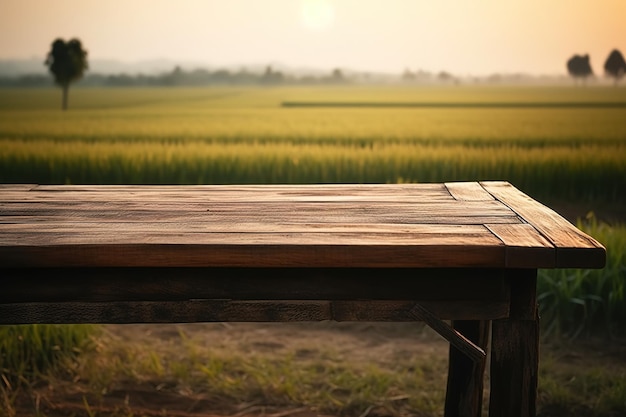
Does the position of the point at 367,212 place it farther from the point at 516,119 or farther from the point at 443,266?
the point at 516,119

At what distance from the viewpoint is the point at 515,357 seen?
1.40 meters

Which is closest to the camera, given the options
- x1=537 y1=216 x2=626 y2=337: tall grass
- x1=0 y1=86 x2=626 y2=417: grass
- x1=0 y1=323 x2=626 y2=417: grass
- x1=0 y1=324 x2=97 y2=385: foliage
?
x1=0 y1=323 x2=626 y2=417: grass

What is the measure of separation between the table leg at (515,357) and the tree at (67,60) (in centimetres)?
301

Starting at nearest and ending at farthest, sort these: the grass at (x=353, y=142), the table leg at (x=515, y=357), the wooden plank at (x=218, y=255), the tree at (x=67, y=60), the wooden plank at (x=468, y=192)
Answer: the wooden plank at (x=218, y=255)
the table leg at (x=515, y=357)
the wooden plank at (x=468, y=192)
the grass at (x=353, y=142)
the tree at (x=67, y=60)

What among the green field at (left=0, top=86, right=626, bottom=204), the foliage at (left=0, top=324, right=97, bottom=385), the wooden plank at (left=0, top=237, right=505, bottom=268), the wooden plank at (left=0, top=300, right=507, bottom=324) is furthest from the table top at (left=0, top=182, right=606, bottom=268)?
the green field at (left=0, top=86, right=626, bottom=204)

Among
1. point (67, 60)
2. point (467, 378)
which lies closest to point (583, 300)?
point (467, 378)

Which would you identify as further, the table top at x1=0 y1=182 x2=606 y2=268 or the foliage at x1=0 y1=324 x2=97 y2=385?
the foliage at x1=0 y1=324 x2=97 y2=385

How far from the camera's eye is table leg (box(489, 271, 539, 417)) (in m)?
1.37

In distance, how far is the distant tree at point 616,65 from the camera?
396 centimetres

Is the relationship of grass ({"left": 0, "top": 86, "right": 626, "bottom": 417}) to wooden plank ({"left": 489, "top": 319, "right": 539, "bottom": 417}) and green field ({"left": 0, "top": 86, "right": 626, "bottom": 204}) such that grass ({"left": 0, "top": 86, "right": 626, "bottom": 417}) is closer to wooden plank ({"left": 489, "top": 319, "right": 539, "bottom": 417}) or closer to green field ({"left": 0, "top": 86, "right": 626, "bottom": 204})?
green field ({"left": 0, "top": 86, "right": 626, "bottom": 204})

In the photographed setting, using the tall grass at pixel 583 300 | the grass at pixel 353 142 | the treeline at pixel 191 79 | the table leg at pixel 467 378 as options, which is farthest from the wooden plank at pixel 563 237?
the treeline at pixel 191 79

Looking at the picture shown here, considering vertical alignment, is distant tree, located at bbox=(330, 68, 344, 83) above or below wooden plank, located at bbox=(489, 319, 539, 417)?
above

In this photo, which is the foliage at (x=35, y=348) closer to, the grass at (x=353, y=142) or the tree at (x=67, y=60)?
the grass at (x=353, y=142)

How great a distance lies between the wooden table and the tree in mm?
2569
